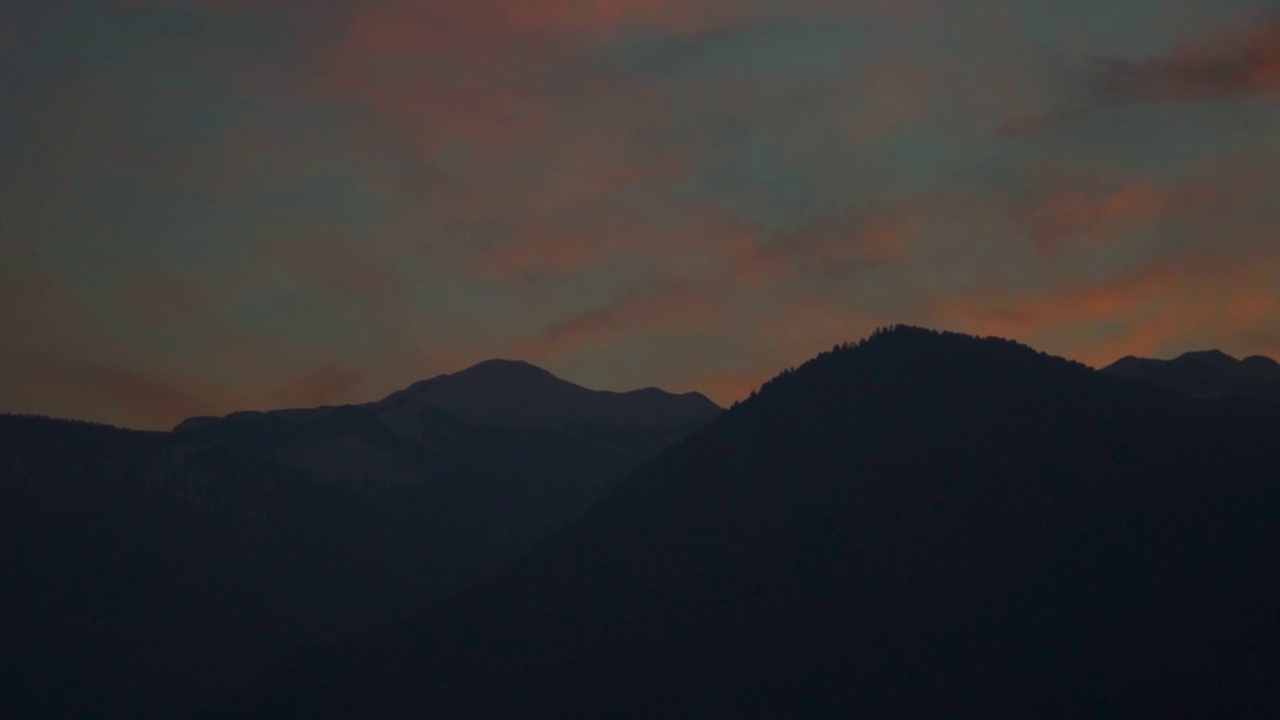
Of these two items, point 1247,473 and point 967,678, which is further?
point 1247,473

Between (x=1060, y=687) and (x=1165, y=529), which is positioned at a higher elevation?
(x=1165, y=529)

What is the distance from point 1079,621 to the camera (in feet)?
616

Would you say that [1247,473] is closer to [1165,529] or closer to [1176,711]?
[1165,529]

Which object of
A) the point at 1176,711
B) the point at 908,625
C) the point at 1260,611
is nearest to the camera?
the point at 1176,711

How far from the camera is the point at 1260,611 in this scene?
573 ft

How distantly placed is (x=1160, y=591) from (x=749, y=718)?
5408 cm

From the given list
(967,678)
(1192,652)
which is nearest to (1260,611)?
(1192,652)

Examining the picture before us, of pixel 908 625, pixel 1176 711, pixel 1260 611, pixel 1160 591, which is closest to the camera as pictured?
pixel 1176 711

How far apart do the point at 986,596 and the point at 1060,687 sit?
22.7 meters

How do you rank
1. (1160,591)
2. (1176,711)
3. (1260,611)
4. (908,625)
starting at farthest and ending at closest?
(908,625), (1160,591), (1260,611), (1176,711)

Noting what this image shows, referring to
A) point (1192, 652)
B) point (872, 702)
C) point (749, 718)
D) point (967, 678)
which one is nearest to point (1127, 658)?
point (1192, 652)

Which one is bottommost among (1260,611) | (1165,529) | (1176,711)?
(1176,711)

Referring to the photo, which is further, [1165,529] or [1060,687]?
[1165,529]

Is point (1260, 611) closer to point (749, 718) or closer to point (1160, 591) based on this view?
point (1160, 591)
